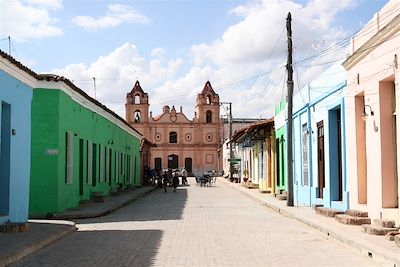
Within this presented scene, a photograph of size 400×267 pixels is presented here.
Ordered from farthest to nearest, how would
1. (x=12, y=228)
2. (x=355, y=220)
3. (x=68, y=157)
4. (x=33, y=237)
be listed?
1. (x=68, y=157)
2. (x=355, y=220)
3. (x=12, y=228)
4. (x=33, y=237)

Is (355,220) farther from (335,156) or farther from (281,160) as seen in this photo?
(281,160)

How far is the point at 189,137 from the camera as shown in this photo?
84688 mm

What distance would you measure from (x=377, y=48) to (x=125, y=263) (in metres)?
7.71

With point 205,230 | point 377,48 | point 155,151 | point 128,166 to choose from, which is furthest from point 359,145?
point 155,151

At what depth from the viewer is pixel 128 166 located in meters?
40.8

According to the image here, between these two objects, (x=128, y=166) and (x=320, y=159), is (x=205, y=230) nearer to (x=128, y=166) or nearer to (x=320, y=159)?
(x=320, y=159)

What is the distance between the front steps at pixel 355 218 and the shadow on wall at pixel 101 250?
4438 millimetres

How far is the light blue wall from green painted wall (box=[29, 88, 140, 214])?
373 cm

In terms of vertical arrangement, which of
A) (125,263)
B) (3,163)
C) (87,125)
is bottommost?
(125,263)

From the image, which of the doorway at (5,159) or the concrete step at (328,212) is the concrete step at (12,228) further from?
the concrete step at (328,212)

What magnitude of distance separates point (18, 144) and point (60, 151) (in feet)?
16.2

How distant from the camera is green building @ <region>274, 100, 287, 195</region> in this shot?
29.7 m

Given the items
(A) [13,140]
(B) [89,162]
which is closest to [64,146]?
(B) [89,162]

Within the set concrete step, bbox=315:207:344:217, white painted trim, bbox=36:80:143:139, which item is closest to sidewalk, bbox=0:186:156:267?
white painted trim, bbox=36:80:143:139
